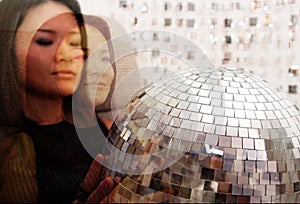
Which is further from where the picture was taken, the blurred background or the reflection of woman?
the blurred background

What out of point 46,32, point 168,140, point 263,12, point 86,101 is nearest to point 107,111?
point 86,101

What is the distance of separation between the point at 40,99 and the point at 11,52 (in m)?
0.09

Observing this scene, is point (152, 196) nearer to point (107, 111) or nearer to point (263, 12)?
point (107, 111)

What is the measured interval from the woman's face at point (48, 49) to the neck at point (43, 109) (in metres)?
0.01

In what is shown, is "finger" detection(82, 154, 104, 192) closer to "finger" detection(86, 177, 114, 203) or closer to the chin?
"finger" detection(86, 177, 114, 203)

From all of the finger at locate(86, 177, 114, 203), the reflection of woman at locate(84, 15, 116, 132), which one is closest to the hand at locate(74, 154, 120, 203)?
the finger at locate(86, 177, 114, 203)

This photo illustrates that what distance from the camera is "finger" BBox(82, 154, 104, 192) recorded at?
1.81 feet

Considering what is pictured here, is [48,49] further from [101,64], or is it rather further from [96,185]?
[96,185]

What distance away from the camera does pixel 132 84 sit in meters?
0.68

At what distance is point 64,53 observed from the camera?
0.68m

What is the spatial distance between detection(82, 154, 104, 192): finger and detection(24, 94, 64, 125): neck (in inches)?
6.5

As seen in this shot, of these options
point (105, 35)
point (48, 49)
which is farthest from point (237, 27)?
point (48, 49)

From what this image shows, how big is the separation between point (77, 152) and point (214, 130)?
334 millimetres

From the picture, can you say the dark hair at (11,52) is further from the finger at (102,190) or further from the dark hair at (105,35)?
the finger at (102,190)
